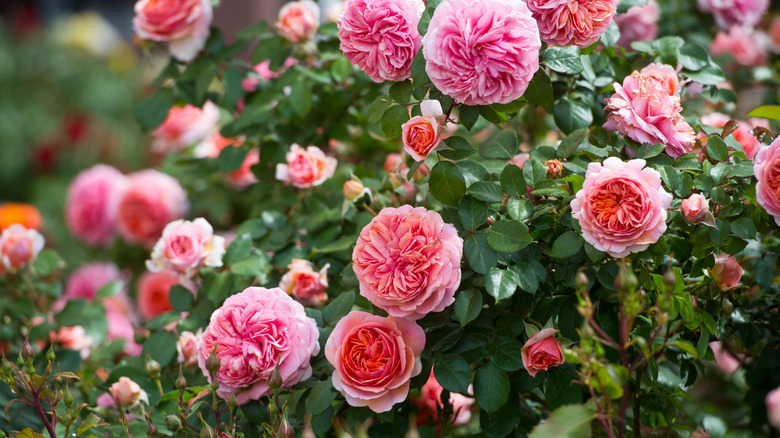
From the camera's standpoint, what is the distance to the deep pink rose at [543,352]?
2.58 ft

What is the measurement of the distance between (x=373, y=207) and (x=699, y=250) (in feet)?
1.50

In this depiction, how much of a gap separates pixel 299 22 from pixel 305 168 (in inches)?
11.3

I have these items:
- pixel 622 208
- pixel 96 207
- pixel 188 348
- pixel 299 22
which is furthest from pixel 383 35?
pixel 96 207

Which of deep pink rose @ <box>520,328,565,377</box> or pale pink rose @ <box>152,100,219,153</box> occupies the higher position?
deep pink rose @ <box>520,328,565,377</box>

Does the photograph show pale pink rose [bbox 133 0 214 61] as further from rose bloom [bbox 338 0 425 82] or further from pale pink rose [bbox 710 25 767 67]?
pale pink rose [bbox 710 25 767 67]

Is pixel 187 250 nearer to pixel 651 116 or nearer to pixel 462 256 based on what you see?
pixel 462 256

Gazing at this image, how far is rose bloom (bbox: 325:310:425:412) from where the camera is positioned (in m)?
0.79

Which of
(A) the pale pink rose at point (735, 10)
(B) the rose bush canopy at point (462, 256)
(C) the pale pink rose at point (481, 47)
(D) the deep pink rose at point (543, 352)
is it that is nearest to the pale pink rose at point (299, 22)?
(B) the rose bush canopy at point (462, 256)

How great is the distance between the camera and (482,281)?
0.81 metres

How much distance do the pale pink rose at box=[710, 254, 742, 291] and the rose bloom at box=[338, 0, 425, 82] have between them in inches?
18.6

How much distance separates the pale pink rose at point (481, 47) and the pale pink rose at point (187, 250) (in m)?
0.52

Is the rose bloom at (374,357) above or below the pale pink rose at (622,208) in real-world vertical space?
below

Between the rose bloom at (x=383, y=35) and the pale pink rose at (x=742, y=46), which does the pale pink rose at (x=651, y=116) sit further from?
the pale pink rose at (x=742, y=46)

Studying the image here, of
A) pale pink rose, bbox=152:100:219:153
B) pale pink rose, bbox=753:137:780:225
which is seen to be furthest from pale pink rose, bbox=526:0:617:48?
pale pink rose, bbox=152:100:219:153
